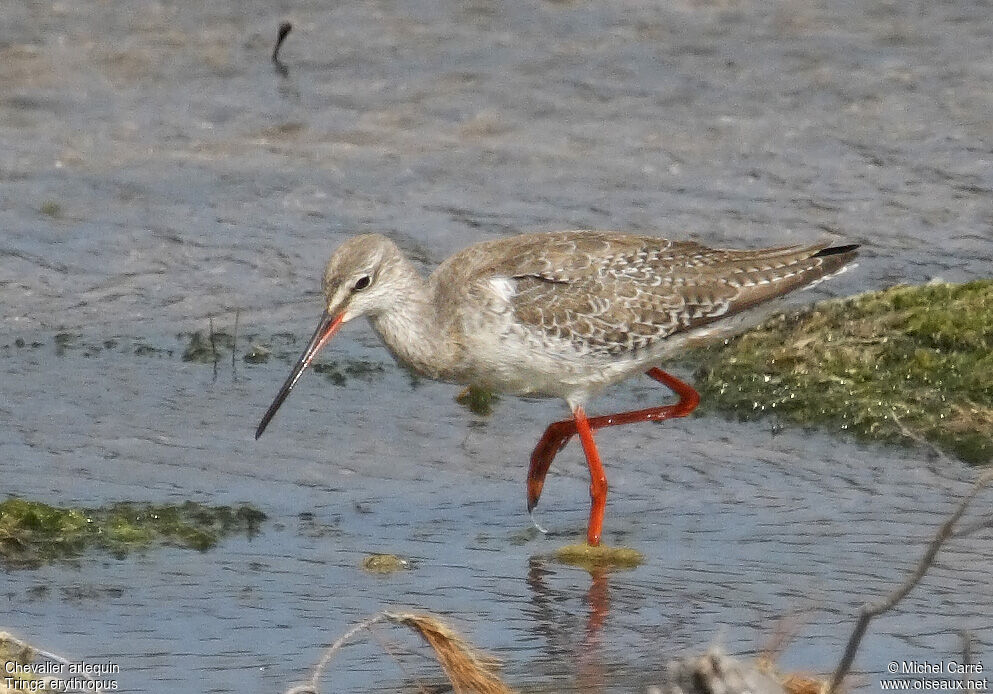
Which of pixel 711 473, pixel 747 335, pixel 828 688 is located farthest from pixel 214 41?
pixel 828 688

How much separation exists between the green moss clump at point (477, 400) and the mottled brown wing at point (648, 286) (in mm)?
1232

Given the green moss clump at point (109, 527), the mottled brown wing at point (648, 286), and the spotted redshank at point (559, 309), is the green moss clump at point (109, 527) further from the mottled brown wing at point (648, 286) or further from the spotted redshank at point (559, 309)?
the mottled brown wing at point (648, 286)

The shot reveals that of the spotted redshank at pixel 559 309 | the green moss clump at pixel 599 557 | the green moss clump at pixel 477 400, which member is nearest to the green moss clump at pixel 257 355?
the green moss clump at pixel 477 400

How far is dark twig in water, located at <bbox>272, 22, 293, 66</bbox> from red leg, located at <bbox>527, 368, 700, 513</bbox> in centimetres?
632

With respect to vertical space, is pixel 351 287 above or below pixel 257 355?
above

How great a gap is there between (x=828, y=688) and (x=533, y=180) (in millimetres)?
8475

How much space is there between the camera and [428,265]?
11312 millimetres

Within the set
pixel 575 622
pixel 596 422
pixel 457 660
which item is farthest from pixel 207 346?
pixel 457 660

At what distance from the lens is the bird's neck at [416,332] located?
26.2 feet

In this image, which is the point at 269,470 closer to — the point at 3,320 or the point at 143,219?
the point at 3,320

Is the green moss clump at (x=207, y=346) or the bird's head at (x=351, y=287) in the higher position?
the bird's head at (x=351, y=287)

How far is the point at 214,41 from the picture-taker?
14805mm

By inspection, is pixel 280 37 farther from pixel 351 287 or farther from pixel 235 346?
pixel 351 287

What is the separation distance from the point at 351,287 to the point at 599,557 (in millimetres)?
1629
